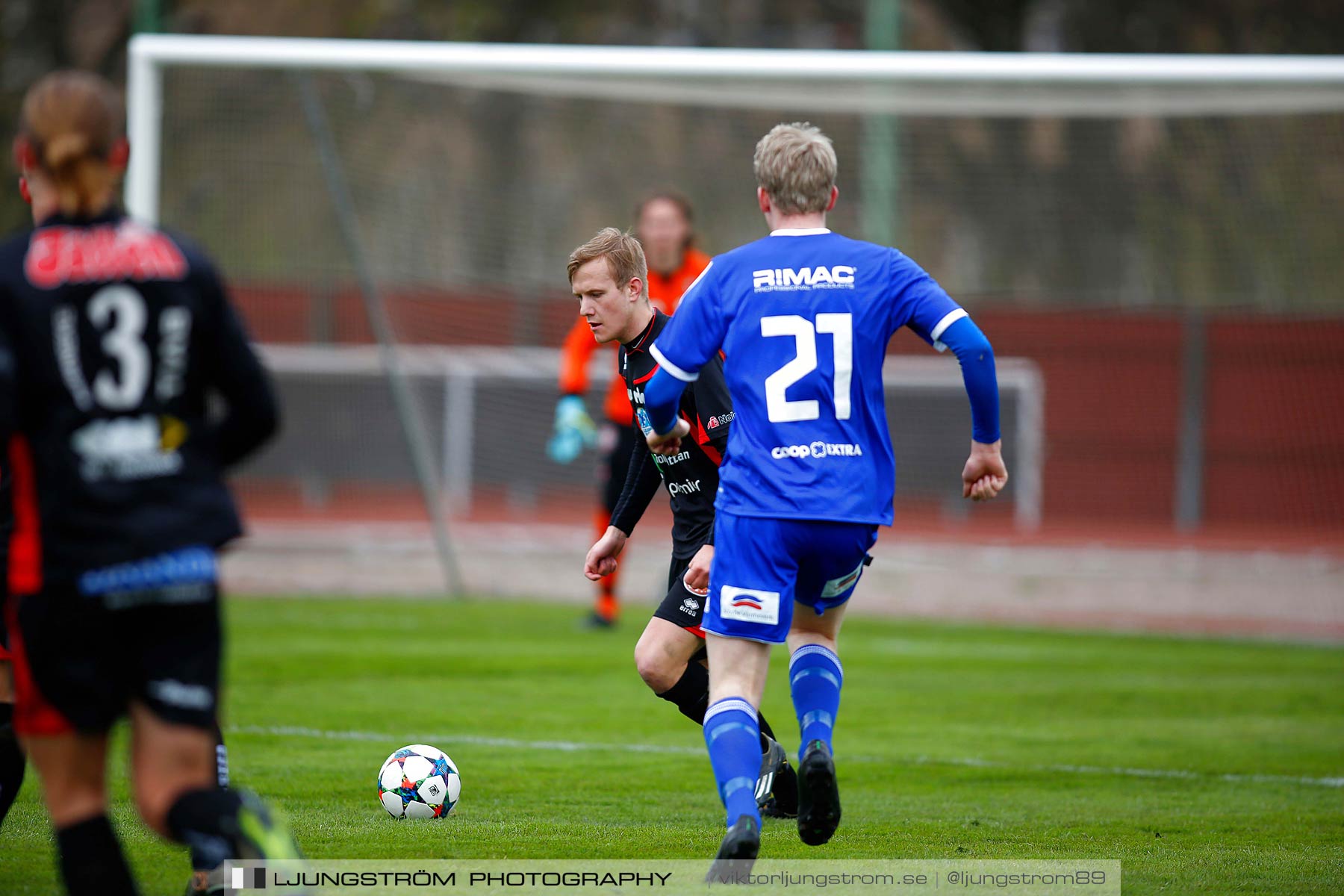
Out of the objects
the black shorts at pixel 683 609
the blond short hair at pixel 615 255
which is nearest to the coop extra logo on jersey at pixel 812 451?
the black shorts at pixel 683 609

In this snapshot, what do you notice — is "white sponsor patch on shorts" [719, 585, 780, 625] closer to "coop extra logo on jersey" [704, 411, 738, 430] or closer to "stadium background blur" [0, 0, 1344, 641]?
"coop extra logo on jersey" [704, 411, 738, 430]

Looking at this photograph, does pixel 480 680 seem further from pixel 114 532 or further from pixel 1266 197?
pixel 1266 197

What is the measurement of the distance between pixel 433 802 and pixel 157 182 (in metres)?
8.19

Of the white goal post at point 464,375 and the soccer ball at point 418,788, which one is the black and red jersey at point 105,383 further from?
the white goal post at point 464,375

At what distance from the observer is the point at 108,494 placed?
10.1ft

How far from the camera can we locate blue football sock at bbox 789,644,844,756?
4.50 meters

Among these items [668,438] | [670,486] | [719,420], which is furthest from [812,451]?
[670,486]

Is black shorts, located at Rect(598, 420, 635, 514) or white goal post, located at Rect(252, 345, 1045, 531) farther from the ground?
black shorts, located at Rect(598, 420, 635, 514)

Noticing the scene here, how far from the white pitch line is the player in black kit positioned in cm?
147

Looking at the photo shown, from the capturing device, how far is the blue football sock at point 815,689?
4496mm

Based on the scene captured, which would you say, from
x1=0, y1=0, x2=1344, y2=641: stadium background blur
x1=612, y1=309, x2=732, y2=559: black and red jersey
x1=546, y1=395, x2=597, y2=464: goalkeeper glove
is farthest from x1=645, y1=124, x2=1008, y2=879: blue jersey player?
x1=0, y1=0, x2=1344, y2=641: stadium background blur

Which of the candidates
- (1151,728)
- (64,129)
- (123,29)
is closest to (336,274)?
(123,29)

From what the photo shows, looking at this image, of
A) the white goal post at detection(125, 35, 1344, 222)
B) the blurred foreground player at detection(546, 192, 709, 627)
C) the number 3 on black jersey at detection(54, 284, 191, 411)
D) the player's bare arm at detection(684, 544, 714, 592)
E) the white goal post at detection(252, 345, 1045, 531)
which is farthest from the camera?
the white goal post at detection(252, 345, 1045, 531)

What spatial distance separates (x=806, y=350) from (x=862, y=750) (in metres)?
3.19
